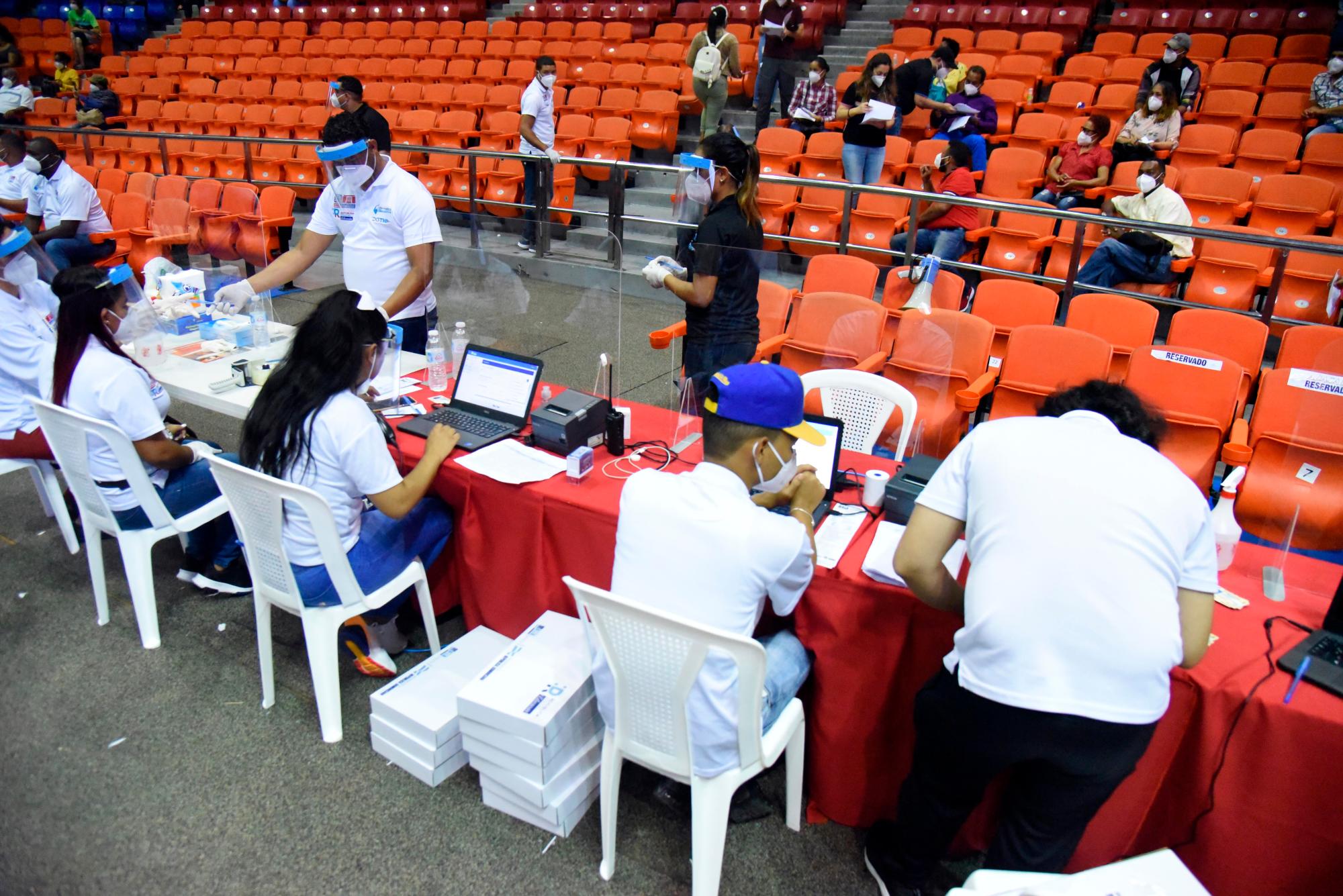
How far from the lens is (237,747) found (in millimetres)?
2320

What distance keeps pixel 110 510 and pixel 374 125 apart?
2088 millimetres

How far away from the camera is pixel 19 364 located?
→ 2996 millimetres

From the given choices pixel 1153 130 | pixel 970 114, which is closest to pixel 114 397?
pixel 970 114

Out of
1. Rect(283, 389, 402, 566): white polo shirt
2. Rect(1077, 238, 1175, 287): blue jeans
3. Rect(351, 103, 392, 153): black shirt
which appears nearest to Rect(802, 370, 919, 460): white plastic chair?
Rect(283, 389, 402, 566): white polo shirt

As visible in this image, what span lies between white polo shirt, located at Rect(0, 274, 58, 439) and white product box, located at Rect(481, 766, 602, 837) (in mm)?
2232

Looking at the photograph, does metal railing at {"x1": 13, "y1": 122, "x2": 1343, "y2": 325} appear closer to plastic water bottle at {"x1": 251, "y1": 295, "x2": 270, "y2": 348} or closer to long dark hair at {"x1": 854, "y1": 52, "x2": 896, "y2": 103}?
long dark hair at {"x1": 854, "y1": 52, "x2": 896, "y2": 103}

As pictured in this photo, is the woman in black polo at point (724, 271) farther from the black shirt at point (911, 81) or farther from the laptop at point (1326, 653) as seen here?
the black shirt at point (911, 81)

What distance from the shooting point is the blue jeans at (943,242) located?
522cm

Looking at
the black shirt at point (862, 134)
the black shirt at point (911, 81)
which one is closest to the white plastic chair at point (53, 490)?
the black shirt at point (862, 134)

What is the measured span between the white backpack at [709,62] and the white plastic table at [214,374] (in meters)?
4.78

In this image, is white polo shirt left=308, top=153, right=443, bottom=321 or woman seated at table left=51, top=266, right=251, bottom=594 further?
white polo shirt left=308, top=153, right=443, bottom=321

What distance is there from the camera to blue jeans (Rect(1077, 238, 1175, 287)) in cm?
473

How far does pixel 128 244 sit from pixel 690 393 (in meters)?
6.14

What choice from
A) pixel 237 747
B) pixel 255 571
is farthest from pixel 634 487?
pixel 237 747
